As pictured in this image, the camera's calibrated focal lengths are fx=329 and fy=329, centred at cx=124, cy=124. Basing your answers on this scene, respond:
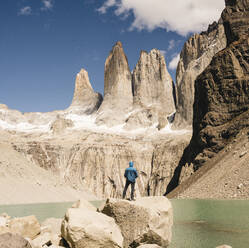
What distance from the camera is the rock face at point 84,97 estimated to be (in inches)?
5162

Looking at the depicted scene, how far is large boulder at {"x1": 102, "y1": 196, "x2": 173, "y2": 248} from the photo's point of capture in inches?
363

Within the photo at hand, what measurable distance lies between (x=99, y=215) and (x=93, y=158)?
78.3 m

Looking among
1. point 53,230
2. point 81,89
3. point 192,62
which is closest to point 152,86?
point 192,62

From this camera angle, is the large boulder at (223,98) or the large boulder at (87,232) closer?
the large boulder at (87,232)

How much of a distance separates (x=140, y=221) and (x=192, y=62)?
101605mm

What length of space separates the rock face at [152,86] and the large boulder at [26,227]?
102999 mm

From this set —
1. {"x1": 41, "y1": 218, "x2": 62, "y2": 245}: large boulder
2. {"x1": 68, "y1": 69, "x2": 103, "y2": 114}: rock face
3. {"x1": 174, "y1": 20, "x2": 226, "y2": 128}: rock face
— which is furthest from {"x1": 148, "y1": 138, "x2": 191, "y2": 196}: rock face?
{"x1": 41, "y1": 218, "x2": 62, "y2": 245}: large boulder

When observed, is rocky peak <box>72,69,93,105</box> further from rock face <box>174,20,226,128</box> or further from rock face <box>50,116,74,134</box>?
rock face <box>174,20,226,128</box>

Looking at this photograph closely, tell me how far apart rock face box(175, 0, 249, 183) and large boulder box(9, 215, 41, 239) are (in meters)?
43.4

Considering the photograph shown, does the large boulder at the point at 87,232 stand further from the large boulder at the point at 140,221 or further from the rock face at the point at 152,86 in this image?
the rock face at the point at 152,86

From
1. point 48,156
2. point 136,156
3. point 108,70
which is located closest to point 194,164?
point 136,156

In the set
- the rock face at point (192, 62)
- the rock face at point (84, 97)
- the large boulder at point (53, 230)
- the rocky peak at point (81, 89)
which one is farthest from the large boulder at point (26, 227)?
the rocky peak at point (81, 89)

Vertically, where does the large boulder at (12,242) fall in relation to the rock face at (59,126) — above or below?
below

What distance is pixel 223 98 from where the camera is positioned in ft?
184
